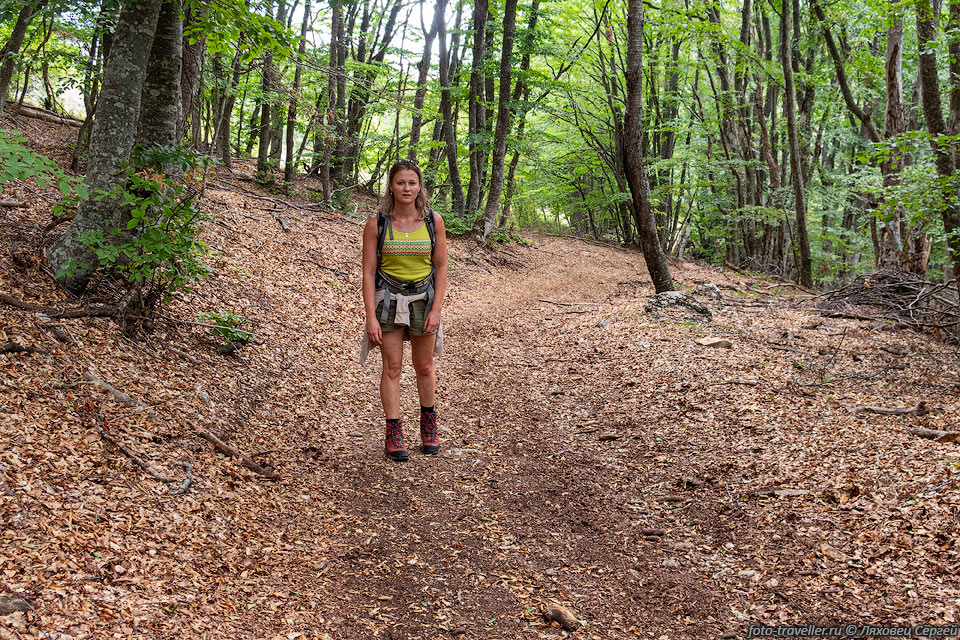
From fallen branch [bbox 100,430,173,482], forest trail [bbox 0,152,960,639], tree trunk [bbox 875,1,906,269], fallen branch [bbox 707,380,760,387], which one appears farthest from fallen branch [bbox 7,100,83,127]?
tree trunk [bbox 875,1,906,269]

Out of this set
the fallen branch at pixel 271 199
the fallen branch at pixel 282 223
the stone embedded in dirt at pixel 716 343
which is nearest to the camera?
the stone embedded in dirt at pixel 716 343

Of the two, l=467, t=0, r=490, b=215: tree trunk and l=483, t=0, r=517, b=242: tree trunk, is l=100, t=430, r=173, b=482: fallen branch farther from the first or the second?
l=483, t=0, r=517, b=242: tree trunk

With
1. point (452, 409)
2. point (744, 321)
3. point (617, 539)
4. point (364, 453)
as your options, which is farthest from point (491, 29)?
point (617, 539)

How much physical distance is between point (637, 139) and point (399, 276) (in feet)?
20.8

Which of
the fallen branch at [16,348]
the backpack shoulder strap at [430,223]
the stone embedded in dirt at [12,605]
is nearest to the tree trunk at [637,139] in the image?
the backpack shoulder strap at [430,223]

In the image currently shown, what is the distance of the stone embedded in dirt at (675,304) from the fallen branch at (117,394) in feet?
21.7

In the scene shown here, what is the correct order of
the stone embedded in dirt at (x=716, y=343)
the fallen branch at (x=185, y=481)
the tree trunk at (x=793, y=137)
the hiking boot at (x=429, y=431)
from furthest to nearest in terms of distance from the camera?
the tree trunk at (x=793, y=137), the stone embedded in dirt at (x=716, y=343), the hiking boot at (x=429, y=431), the fallen branch at (x=185, y=481)

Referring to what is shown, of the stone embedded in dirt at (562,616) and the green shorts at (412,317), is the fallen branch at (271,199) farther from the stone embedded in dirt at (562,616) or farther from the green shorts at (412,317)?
the stone embedded in dirt at (562,616)

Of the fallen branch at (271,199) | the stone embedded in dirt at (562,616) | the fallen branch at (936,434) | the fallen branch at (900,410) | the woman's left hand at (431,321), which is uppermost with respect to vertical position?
the fallen branch at (271,199)

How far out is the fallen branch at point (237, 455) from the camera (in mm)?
3736

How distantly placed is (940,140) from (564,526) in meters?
5.05

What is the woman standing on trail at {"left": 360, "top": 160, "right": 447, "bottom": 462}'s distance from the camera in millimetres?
4047

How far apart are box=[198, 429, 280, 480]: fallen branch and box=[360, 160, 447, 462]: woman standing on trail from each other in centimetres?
87

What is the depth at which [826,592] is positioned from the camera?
2.75 meters
